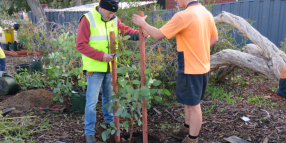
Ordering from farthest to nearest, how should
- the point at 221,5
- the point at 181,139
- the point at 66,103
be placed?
1. the point at 221,5
2. the point at 66,103
3. the point at 181,139

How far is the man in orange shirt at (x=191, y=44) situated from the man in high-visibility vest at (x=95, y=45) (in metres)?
0.37

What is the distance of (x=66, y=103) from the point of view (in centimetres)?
418

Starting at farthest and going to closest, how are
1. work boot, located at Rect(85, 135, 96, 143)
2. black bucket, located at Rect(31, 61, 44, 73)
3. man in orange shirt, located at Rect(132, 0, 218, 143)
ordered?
black bucket, located at Rect(31, 61, 44, 73), work boot, located at Rect(85, 135, 96, 143), man in orange shirt, located at Rect(132, 0, 218, 143)

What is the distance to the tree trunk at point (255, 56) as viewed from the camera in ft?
12.4

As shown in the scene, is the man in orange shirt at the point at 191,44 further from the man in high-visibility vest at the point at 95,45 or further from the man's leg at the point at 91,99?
the man's leg at the point at 91,99

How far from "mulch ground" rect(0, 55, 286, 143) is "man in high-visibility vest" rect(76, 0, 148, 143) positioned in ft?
1.89

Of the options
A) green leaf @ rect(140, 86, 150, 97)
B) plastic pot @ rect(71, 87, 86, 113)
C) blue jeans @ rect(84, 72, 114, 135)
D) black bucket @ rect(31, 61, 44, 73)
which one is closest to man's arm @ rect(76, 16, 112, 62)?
blue jeans @ rect(84, 72, 114, 135)

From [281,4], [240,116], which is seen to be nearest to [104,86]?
[240,116]

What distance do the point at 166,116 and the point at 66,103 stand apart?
74.9 inches

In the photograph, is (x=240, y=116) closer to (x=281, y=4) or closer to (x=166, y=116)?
(x=166, y=116)

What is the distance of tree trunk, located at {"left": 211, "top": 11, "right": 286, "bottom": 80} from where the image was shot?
3785mm

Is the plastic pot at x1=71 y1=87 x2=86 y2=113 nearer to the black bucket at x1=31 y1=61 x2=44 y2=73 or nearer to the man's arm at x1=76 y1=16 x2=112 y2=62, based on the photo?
the man's arm at x1=76 y1=16 x2=112 y2=62

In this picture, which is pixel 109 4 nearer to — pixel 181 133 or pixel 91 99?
pixel 91 99

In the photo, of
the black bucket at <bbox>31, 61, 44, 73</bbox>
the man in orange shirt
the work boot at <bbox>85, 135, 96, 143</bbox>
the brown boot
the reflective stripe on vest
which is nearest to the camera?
the man in orange shirt
